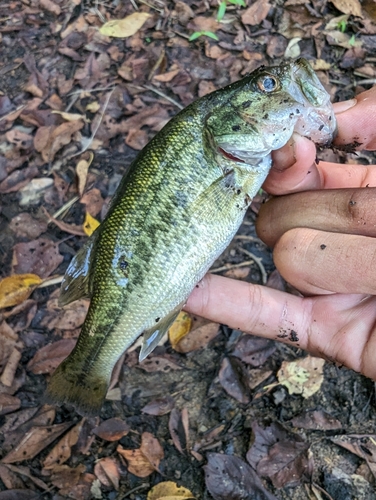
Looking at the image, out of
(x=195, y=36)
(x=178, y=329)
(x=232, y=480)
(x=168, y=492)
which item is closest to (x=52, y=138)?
(x=195, y=36)

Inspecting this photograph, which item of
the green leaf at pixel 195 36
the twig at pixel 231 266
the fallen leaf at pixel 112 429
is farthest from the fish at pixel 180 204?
the green leaf at pixel 195 36

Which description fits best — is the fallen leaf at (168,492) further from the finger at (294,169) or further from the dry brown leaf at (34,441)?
the finger at (294,169)

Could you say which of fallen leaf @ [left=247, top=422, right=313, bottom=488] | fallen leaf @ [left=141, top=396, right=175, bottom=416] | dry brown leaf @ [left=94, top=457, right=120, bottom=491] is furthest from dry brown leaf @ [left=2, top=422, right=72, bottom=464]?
fallen leaf @ [left=247, top=422, right=313, bottom=488]

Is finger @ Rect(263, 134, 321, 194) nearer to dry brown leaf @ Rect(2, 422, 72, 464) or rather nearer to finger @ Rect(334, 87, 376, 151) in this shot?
finger @ Rect(334, 87, 376, 151)

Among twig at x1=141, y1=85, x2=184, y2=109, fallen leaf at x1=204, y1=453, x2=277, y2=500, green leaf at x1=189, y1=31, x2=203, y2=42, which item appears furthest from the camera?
green leaf at x1=189, y1=31, x2=203, y2=42

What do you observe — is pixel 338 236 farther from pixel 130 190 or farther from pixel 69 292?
pixel 69 292
